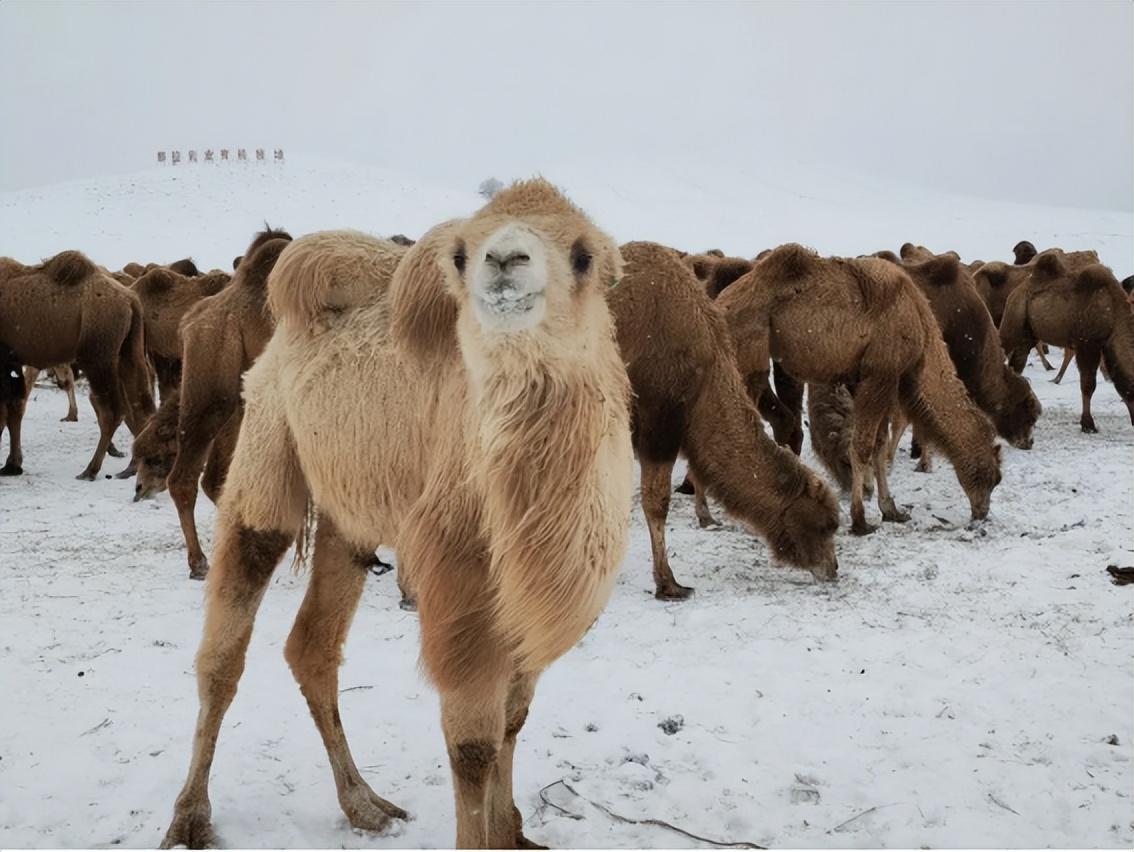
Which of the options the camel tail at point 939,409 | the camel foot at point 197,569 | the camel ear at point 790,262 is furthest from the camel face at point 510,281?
the camel tail at point 939,409

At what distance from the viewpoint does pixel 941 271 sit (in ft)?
33.4

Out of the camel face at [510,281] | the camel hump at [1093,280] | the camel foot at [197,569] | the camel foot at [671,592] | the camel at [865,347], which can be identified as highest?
the camel face at [510,281]

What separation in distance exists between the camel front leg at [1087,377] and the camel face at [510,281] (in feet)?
38.7

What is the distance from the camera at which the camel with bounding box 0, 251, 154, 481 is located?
9.87m

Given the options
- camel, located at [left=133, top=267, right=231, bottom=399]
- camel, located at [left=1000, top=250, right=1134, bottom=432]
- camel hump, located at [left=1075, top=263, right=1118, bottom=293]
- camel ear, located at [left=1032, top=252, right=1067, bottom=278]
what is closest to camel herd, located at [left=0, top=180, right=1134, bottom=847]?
camel, located at [left=133, top=267, right=231, bottom=399]

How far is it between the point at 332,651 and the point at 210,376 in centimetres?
345

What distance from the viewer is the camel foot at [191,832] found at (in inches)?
122

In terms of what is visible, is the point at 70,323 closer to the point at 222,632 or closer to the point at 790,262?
the point at 790,262

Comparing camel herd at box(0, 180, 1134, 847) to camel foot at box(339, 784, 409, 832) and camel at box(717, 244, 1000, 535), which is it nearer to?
camel foot at box(339, 784, 409, 832)

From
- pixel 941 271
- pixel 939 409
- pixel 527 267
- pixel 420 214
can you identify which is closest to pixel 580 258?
pixel 527 267

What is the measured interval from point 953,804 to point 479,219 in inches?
113

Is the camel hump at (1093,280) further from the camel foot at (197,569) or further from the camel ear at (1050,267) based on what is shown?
the camel foot at (197,569)

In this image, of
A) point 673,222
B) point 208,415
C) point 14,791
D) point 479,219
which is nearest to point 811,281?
point 208,415

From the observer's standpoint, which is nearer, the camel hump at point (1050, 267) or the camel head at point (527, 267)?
the camel head at point (527, 267)
